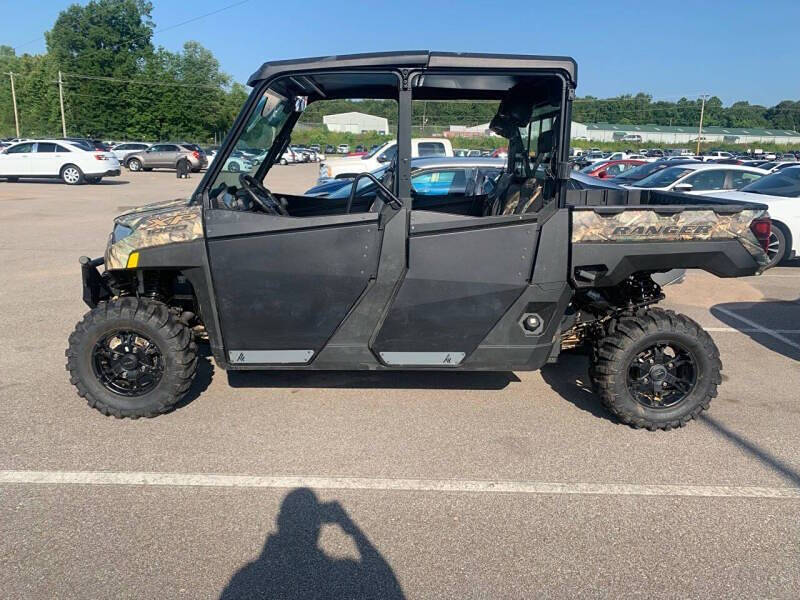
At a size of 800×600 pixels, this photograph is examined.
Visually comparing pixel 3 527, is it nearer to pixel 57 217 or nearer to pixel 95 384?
pixel 95 384

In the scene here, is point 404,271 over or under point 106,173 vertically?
under

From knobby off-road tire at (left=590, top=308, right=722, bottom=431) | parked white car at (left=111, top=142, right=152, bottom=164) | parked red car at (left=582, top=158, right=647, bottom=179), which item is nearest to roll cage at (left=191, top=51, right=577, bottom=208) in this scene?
knobby off-road tire at (left=590, top=308, right=722, bottom=431)

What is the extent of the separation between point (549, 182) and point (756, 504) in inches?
84.6

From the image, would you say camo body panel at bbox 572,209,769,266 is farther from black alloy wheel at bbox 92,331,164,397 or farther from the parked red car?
the parked red car

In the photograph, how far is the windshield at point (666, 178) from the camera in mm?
12547

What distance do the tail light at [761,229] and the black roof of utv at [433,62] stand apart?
1473 millimetres

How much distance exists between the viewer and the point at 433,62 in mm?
3631

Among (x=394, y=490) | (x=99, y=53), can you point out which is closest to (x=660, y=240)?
(x=394, y=490)

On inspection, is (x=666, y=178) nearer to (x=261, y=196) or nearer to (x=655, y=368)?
(x=655, y=368)

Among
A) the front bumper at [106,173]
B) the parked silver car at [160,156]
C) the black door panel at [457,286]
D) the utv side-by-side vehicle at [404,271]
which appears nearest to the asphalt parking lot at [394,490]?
the utv side-by-side vehicle at [404,271]

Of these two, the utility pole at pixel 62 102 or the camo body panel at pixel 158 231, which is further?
the utility pole at pixel 62 102

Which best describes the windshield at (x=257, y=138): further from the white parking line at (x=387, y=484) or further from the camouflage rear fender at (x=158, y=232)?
the white parking line at (x=387, y=484)

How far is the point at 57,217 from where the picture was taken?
48.6 feet

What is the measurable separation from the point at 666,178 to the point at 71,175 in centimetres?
2206
